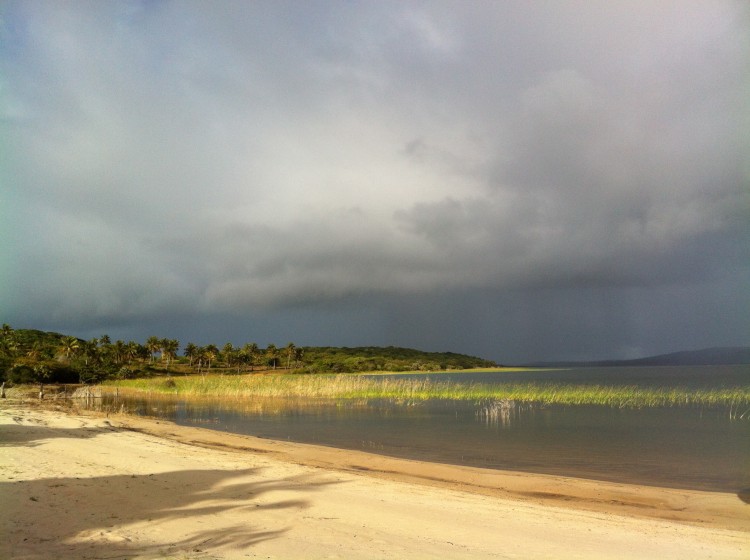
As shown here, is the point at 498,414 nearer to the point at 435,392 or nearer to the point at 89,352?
the point at 435,392

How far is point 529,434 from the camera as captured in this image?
27.9m

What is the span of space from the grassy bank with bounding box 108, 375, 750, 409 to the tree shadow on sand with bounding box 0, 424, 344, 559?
36356mm

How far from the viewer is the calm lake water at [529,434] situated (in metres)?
19.6

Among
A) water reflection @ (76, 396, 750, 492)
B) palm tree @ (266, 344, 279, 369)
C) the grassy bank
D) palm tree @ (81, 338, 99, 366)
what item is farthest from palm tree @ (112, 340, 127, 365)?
water reflection @ (76, 396, 750, 492)

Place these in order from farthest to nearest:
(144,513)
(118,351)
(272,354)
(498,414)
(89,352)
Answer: (272,354), (118,351), (89,352), (498,414), (144,513)

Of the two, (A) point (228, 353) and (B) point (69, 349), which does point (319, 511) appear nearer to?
(B) point (69, 349)

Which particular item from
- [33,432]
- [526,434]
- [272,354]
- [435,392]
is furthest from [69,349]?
[526,434]

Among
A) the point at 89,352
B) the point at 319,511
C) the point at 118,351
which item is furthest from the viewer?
the point at 118,351

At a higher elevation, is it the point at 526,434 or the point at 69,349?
the point at 69,349

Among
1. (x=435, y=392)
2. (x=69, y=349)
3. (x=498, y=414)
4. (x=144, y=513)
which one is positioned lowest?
(x=498, y=414)

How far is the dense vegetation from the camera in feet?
216

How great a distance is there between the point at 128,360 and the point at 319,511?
115m

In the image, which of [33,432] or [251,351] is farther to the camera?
[251,351]

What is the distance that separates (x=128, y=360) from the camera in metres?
112
